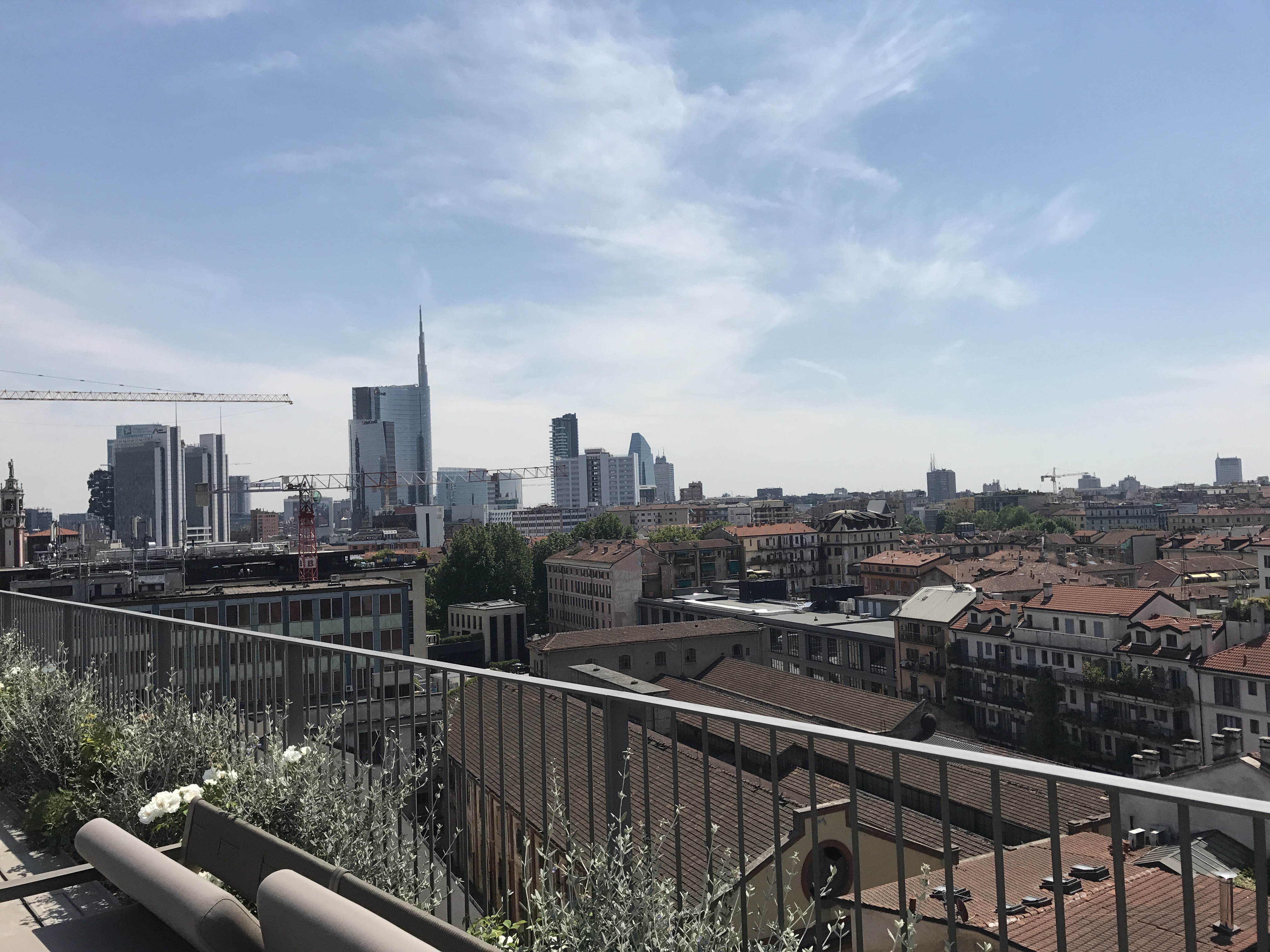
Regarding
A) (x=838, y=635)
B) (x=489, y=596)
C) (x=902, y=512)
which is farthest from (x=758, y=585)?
(x=902, y=512)

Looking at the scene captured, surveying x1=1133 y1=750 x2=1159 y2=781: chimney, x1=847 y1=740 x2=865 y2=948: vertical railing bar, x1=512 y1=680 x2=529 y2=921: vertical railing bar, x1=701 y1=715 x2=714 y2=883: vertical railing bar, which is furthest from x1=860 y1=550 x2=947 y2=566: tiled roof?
x1=847 y1=740 x2=865 y2=948: vertical railing bar

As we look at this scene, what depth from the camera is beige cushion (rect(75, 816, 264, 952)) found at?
2254 mm

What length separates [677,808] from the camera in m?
2.22

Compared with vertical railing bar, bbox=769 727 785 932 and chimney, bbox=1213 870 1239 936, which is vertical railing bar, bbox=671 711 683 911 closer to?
vertical railing bar, bbox=769 727 785 932

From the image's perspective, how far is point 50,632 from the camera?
6.42m

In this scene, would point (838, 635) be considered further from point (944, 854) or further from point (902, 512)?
point (902, 512)

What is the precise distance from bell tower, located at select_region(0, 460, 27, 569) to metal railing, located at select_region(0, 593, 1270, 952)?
62.0 m

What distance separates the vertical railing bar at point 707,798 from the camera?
2.12 m

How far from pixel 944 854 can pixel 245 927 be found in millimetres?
1662

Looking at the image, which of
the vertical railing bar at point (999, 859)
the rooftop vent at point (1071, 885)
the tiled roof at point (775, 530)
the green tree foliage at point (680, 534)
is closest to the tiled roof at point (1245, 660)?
the rooftop vent at point (1071, 885)

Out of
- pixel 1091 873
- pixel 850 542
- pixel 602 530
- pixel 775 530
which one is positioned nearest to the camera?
pixel 1091 873

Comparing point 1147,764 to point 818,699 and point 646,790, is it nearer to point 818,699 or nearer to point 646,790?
point 818,699

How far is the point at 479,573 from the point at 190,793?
66208mm

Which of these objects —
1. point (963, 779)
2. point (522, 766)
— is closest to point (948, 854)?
point (522, 766)
